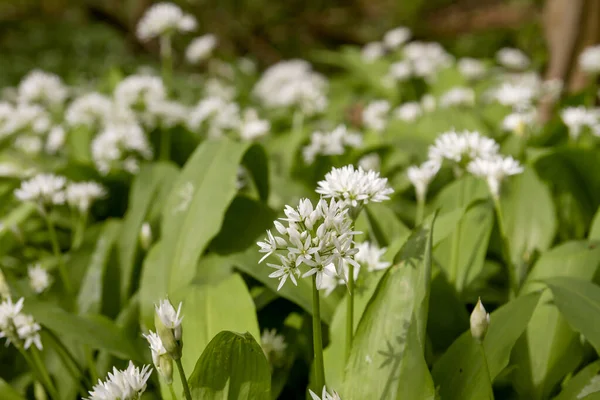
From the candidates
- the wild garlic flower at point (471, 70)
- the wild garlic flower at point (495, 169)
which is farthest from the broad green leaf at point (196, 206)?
the wild garlic flower at point (471, 70)

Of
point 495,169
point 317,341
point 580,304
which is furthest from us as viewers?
point 495,169

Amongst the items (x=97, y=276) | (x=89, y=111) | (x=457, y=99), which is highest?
(x=89, y=111)

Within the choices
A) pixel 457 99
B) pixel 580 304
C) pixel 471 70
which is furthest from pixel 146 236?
pixel 471 70

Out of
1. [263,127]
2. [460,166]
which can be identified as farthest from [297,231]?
[263,127]

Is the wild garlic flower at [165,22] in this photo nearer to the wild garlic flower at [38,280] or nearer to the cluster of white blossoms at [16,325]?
the wild garlic flower at [38,280]

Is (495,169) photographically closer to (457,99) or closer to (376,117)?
(376,117)

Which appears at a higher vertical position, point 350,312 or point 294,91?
Answer: point 350,312

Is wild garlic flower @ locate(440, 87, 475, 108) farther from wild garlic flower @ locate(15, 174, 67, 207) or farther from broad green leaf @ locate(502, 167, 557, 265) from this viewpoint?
wild garlic flower @ locate(15, 174, 67, 207)
